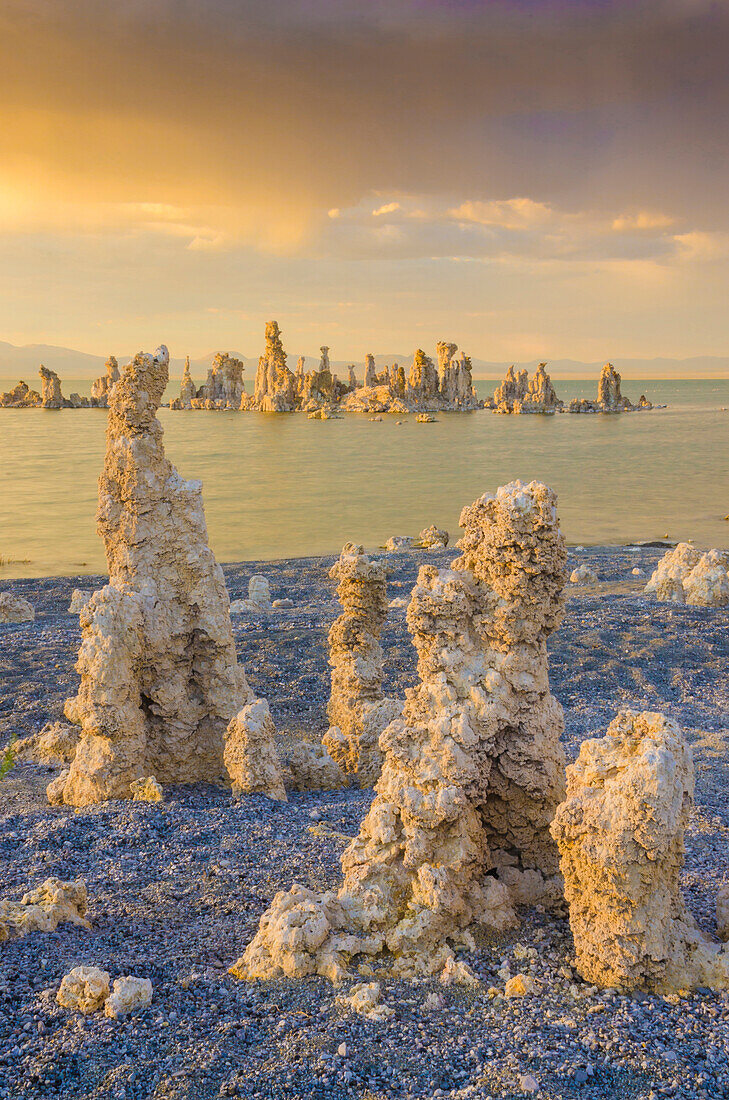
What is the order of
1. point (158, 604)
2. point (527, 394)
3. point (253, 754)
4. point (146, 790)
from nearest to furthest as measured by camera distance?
point (146, 790) → point (253, 754) → point (158, 604) → point (527, 394)

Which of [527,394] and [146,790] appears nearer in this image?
[146,790]

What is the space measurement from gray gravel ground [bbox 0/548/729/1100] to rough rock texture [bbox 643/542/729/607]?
7.07 m

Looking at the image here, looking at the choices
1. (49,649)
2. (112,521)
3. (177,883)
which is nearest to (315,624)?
(49,649)

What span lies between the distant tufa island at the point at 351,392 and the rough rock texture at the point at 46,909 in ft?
315

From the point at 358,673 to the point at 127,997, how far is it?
4620mm

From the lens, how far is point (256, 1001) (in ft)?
12.0

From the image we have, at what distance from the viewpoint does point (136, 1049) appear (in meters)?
3.32

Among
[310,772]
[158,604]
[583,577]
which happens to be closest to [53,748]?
[158,604]

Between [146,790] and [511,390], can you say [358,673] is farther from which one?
[511,390]

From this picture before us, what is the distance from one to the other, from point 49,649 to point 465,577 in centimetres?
842

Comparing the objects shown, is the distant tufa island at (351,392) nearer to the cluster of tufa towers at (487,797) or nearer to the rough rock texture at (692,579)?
the rough rock texture at (692,579)

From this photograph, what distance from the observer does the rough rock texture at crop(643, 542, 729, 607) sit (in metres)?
14.1

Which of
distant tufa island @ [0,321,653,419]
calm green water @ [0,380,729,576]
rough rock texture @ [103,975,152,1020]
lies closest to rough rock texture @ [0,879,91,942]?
rough rock texture @ [103,975,152,1020]

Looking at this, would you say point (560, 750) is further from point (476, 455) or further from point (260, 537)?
point (476, 455)
